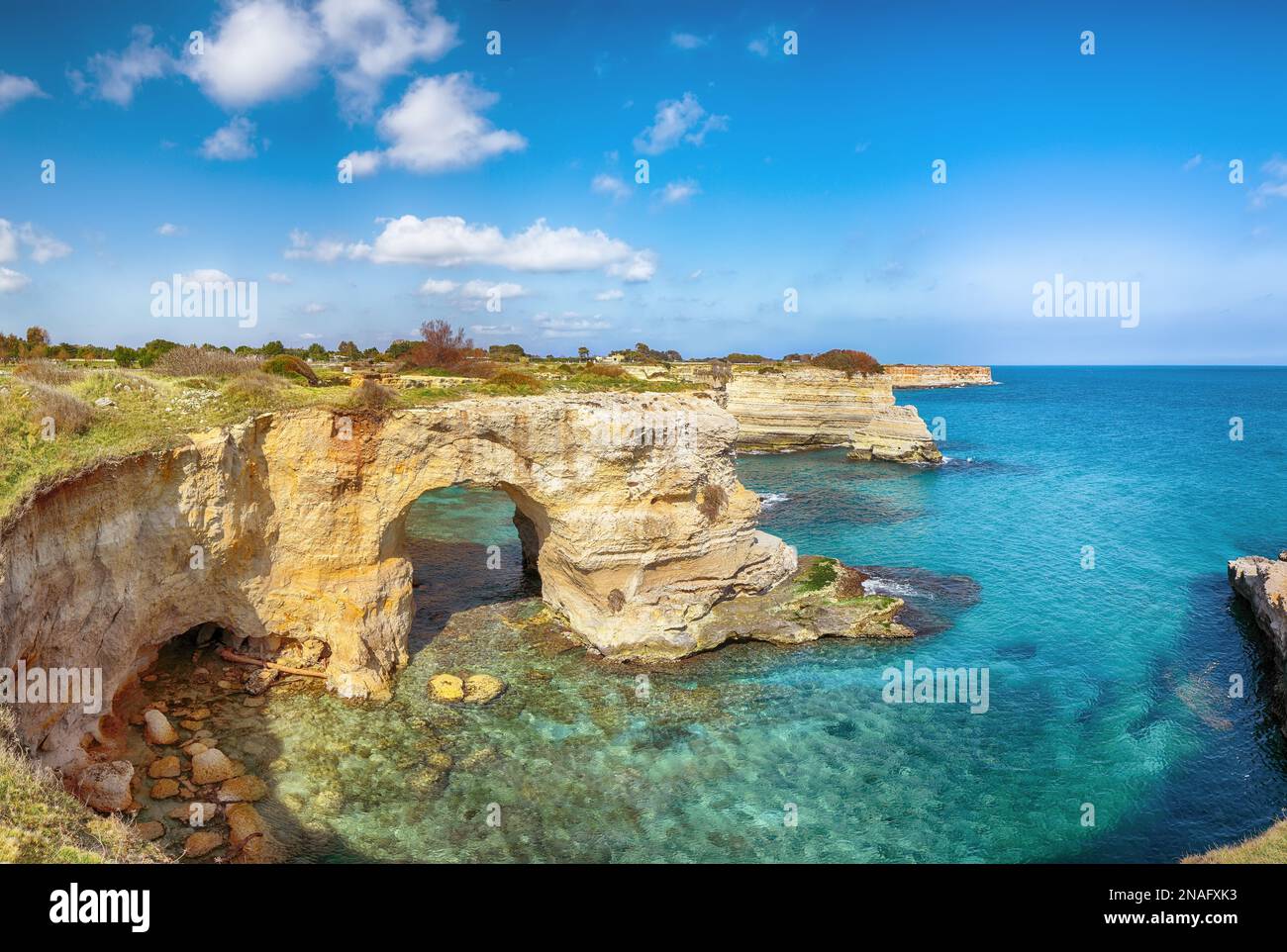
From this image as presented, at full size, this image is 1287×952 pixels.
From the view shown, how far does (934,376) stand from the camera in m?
188

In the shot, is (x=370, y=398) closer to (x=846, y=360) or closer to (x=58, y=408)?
(x=58, y=408)

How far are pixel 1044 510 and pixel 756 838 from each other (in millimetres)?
37404

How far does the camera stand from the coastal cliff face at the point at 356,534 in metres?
13.2

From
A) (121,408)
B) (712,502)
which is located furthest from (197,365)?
(712,502)

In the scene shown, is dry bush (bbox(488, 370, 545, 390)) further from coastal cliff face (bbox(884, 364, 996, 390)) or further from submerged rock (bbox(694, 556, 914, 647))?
coastal cliff face (bbox(884, 364, 996, 390))

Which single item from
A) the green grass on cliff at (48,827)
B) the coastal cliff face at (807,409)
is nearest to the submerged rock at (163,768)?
the green grass on cliff at (48,827)

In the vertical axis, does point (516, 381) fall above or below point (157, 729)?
above

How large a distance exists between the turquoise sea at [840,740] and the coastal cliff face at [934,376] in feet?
521

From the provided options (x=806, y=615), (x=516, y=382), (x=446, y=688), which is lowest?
(x=446, y=688)

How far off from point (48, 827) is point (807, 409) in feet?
208

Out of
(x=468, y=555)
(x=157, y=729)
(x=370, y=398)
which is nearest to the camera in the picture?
(x=157, y=729)

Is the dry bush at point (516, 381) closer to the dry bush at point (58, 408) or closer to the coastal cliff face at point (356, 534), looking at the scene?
the coastal cliff face at point (356, 534)
